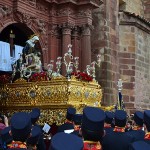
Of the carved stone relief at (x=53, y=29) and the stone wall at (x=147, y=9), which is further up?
the stone wall at (x=147, y=9)

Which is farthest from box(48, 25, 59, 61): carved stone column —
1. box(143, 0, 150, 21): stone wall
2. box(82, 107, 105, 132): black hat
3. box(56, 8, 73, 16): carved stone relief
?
box(82, 107, 105, 132): black hat

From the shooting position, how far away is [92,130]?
4816 millimetres

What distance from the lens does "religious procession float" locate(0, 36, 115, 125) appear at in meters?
11.5

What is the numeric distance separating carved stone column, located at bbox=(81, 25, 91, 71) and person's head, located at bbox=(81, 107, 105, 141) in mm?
10981

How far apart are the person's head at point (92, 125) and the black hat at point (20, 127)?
2.36 ft

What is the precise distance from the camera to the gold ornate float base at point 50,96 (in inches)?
453

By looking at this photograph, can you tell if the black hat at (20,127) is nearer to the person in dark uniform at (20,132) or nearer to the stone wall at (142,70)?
the person in dark uniform at (20,132)

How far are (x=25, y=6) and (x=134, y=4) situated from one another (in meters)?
10.7

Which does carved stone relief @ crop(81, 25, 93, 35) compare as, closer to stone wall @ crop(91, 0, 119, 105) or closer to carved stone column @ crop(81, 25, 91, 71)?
carved stone column @ crop(81, 25, 91, 71)

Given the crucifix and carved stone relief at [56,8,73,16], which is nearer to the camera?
the crucifix

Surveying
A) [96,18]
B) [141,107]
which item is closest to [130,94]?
[141,107]

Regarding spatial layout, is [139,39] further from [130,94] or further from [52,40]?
[52,40]

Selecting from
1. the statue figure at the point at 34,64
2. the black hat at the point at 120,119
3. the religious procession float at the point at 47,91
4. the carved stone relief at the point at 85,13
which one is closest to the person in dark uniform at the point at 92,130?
the black hat at the point at 120,119

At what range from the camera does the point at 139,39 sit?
20812mm
